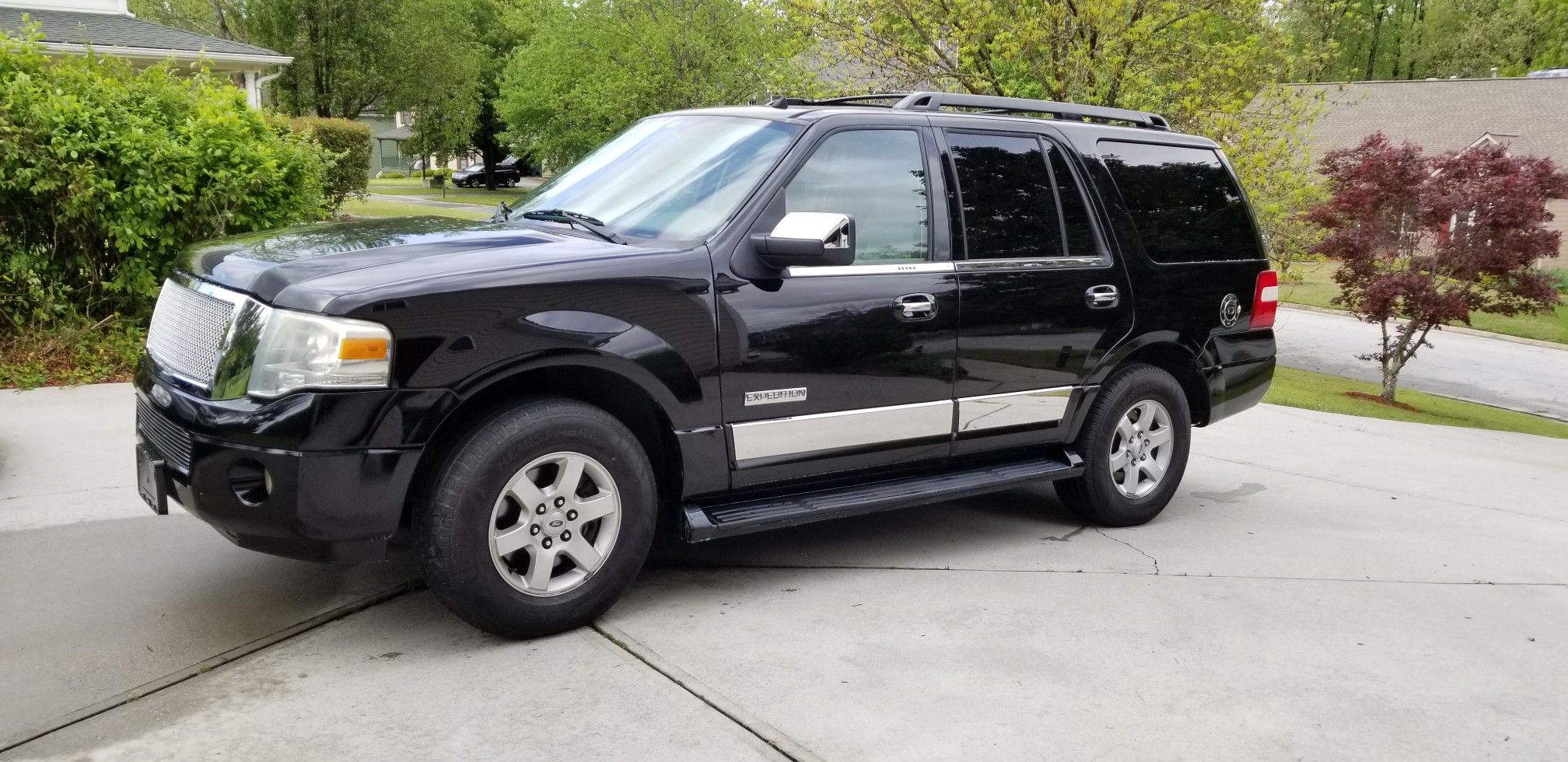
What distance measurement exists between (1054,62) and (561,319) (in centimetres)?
1379

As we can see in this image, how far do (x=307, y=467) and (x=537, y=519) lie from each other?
761 mm

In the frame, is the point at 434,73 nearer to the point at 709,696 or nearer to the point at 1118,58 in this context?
the point at 1118,58

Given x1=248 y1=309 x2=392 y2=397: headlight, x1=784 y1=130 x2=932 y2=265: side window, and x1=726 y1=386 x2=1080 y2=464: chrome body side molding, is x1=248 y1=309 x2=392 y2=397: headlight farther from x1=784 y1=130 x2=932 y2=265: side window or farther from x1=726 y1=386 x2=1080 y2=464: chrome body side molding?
x1=784 y1=130 x2=932 y2=265: side window

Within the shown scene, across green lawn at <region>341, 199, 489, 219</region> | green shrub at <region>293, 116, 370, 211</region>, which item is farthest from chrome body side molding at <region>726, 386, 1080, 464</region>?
green lawn at <region>341, 199, 489, 219</region>

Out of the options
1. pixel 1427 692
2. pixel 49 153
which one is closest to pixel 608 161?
pixel 1427 692

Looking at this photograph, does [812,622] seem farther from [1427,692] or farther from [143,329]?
[143,329]

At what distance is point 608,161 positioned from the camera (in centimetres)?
546

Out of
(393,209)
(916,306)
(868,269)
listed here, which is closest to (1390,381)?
(916,306)

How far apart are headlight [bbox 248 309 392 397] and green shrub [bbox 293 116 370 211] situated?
54.3ft

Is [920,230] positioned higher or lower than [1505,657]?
higher

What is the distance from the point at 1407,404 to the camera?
17.0m

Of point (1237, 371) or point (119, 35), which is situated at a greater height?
point (119, 35)

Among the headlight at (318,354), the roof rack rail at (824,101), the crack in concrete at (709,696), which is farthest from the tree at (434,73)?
the crack in concrete at (709,696)

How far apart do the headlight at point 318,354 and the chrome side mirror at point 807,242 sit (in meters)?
1.41
